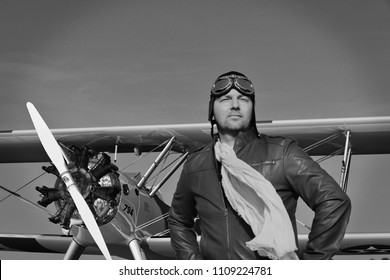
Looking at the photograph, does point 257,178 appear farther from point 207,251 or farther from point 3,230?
point 3,230

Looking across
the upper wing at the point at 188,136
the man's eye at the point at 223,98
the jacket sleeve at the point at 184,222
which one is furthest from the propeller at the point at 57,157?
the man's eye at the point at 223,98

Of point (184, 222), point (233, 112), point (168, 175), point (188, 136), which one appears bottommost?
point (184, 222)

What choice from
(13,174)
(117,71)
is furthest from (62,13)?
(13,174)

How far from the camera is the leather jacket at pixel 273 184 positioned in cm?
157

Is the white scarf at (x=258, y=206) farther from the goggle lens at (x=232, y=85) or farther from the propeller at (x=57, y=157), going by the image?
the propeller at (x=57, y=157)

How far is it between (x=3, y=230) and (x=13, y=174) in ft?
4.22

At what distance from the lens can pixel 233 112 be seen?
5.65ft

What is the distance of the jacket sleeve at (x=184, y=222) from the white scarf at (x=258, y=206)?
17 centimetres

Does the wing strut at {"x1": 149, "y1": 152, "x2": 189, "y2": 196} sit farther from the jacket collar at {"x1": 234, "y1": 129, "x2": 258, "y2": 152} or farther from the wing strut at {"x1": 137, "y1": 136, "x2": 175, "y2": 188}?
the jacket collar at {"x1": 234, "y1": 129, "x2": 258, "y2": 152}

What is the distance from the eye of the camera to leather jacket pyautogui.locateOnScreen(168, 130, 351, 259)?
1.57m

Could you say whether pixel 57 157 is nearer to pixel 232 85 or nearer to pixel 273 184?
pixel 232 85

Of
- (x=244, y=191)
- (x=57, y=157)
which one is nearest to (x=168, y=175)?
(x=57, y=157)

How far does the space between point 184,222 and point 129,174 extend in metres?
4.75

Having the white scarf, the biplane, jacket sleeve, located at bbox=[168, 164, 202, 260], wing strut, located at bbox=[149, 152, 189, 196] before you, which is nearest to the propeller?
the biplane
